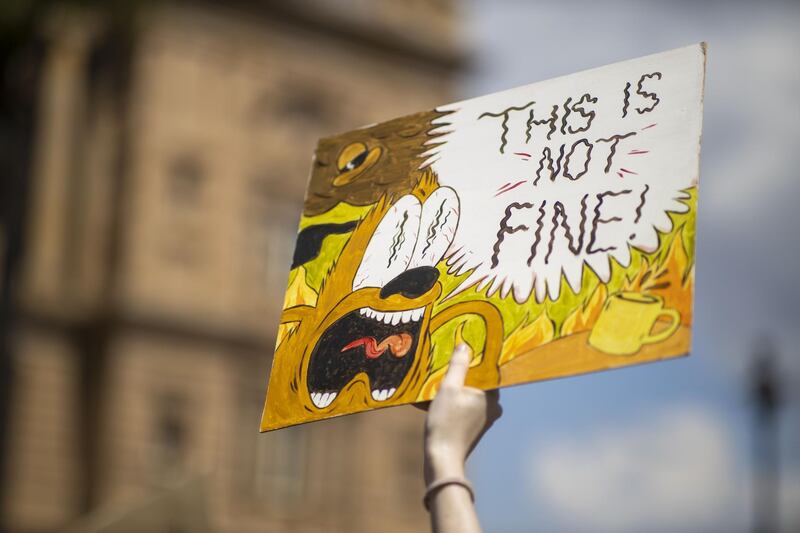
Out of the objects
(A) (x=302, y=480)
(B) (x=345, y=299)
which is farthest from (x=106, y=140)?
(B) (x=345, y=299)

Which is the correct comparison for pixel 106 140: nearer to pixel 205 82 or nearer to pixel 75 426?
pixel 205 82

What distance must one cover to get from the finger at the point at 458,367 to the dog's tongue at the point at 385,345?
171 millimetres

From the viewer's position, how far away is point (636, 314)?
304 centimetres

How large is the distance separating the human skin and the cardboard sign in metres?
0.06

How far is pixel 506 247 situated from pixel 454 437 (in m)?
0.53

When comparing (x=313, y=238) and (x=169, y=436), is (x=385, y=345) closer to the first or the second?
(x=313, y=238)

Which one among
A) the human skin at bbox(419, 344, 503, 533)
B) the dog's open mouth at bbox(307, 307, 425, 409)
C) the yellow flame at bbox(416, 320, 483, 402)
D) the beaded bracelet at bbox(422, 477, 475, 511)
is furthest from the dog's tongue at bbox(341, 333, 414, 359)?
the beaded bracelet at bbox(422, 477, 475, 511)

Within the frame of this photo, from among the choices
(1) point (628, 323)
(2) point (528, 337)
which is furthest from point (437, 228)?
(1) point (628, 323)

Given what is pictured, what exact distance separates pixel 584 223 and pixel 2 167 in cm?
2116

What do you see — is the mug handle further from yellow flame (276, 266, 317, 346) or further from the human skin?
yellow flame (276, 266, 317, 346)

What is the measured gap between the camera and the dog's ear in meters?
3.77

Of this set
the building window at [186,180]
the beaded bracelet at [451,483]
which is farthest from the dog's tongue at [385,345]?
the building window at [186,180]

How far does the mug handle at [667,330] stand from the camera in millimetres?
2934

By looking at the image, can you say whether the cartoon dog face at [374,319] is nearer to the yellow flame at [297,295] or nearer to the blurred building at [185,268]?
the yellow flame at [297,295]
